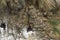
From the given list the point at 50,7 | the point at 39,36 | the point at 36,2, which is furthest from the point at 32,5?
the point at 39,36

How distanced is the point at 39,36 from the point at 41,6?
0.39m

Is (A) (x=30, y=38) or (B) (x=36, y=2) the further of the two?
(B) (x=36, y=2)

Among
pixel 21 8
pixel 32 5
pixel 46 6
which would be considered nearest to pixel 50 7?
pixel 46 6

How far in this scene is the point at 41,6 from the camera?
219 centimetres

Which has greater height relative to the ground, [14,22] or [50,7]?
[50,7]

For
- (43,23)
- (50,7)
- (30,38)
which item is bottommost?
(30,38)

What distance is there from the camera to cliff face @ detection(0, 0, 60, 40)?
2.02 metres

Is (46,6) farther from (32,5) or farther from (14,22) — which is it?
(14,22)

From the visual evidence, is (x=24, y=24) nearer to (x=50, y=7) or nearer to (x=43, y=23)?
(x=43, y=23)

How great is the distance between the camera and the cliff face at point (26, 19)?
2.02 m

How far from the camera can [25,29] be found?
6.66ft

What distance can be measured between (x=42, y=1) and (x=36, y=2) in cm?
8

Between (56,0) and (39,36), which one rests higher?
(56,0)

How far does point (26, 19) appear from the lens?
2.09m
